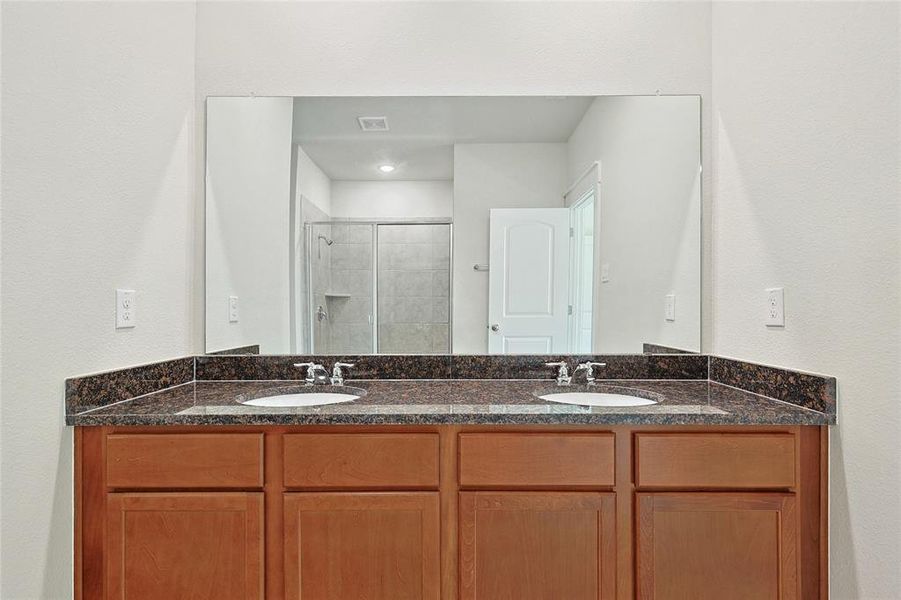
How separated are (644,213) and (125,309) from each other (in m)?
1.83

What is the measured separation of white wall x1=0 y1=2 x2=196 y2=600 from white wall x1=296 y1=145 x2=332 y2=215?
1.52 ft

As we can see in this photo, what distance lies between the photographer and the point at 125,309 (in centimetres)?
168

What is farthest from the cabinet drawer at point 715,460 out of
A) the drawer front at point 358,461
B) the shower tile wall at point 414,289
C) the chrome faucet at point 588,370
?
the shower tile wall at point 414,289

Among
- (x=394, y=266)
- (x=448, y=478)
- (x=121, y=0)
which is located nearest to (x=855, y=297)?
(x=448, y=478)

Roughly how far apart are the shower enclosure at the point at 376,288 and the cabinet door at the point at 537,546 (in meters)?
0.74

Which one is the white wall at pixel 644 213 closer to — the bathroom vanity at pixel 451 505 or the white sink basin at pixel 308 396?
the bathroom vanity at pixel 451 505

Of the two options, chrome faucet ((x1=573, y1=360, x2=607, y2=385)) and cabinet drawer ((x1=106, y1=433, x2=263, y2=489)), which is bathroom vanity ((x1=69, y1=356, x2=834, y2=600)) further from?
chrome faucet ((x1=573, y1=360, x2=607, y2=385))

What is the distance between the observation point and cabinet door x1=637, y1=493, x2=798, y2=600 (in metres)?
1.53

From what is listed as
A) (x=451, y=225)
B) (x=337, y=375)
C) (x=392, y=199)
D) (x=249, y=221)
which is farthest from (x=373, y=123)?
(x=337, y=375)

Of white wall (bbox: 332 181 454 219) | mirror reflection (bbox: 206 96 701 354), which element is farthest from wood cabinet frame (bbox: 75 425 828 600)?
white wall (bbox: 332 181 454 219)

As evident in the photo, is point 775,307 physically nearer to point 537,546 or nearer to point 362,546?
point 537,546

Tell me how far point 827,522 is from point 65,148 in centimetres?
227

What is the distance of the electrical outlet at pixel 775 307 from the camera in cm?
166

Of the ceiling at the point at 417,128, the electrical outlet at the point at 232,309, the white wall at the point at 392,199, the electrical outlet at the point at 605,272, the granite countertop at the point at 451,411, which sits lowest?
the granite countertop at the point at 451,411
